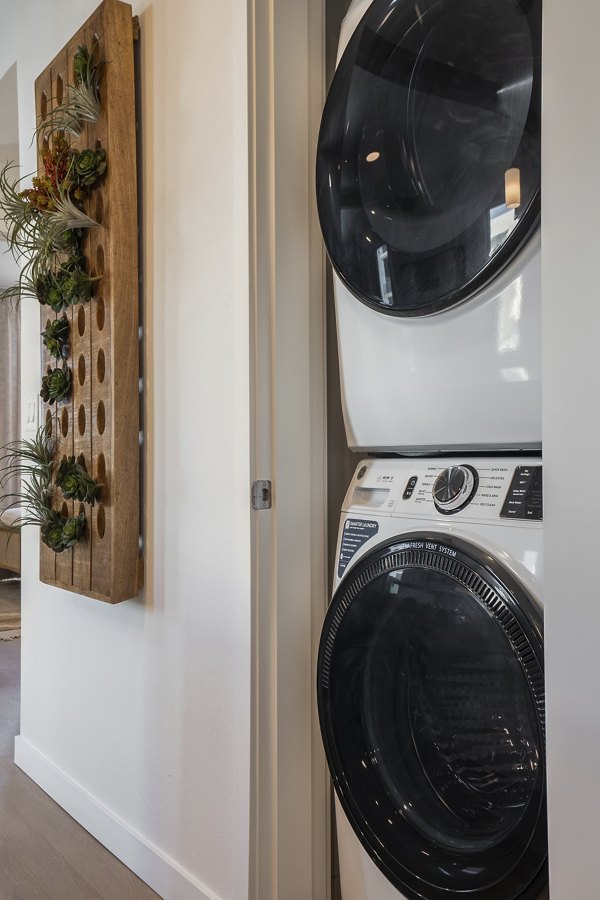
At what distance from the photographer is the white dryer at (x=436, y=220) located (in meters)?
0.93

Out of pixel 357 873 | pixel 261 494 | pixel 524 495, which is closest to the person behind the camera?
pixel 524 495

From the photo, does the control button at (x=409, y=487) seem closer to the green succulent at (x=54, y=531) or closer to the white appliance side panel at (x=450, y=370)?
the white appliance side panel at (x=450, y=370)

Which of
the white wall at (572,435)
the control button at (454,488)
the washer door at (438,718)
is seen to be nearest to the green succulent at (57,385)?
the washer door at (438,718)

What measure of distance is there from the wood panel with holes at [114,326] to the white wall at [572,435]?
1162 millimetres

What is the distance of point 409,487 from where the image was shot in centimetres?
114

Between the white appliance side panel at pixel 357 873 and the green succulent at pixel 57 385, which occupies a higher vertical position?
the green succulent at pixel 57 385

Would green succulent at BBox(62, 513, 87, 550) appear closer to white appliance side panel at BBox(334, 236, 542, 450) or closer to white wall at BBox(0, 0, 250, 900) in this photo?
white wall at BBox(0, 0, 250, 900)

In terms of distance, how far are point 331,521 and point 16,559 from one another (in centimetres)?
428

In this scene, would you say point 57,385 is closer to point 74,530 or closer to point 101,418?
point 101,418

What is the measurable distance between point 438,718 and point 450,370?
53cm

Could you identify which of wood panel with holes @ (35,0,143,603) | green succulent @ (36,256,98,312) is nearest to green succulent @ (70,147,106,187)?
wood panel with holes @ (35,0,143,603)

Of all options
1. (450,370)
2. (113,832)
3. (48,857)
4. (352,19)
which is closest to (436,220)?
(450,370)

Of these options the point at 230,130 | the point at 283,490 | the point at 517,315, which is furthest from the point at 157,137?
the point at 517,315

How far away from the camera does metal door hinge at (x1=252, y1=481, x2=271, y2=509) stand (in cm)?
126
